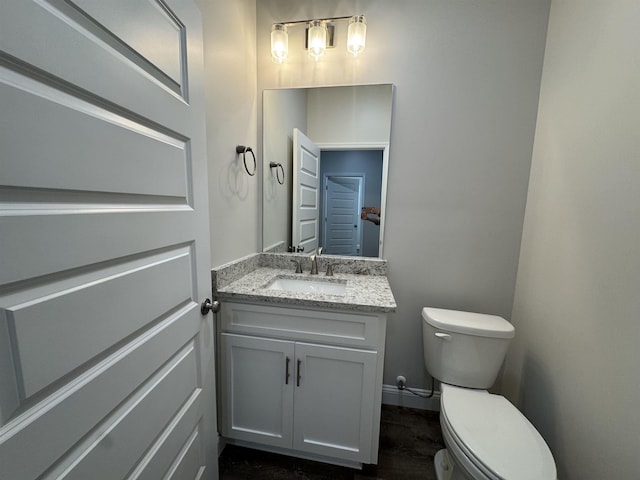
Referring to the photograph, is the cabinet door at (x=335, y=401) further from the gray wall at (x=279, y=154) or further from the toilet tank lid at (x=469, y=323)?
the gray wall at (x=279, y=154)

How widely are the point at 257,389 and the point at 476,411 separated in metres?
0.99

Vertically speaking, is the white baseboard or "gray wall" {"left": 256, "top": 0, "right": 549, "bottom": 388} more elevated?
"gray wall" {"left": 256, "top": 0, "right": 549, "bottom": 388}

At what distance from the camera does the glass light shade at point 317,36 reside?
57.2 inches

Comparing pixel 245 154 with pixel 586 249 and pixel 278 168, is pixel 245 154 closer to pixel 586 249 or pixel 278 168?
pixel 278 168

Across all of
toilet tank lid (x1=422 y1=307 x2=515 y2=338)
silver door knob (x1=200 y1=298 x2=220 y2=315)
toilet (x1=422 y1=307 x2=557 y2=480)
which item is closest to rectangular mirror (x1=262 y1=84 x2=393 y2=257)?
toilet tank lid (x1=422 y1=307 x2=515 y2=338)

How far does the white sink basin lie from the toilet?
515mm

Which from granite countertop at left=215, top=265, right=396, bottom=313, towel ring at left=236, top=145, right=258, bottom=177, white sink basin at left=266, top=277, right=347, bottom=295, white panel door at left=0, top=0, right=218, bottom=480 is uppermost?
towel ring at left=236, top=145, right=258, bottom=177

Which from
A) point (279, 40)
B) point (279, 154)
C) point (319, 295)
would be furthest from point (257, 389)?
point (279, 40)

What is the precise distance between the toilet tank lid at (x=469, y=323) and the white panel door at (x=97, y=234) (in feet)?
3.82

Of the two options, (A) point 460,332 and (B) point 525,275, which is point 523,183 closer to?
(B) point 525,275

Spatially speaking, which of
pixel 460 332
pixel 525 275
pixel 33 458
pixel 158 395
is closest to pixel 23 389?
pixel 33 458

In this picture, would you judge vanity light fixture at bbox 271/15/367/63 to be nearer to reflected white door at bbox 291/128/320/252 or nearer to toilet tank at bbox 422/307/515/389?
reflected white door at bbox 291/128/320/252

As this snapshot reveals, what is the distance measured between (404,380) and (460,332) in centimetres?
60

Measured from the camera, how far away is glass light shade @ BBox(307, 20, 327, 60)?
145cm
